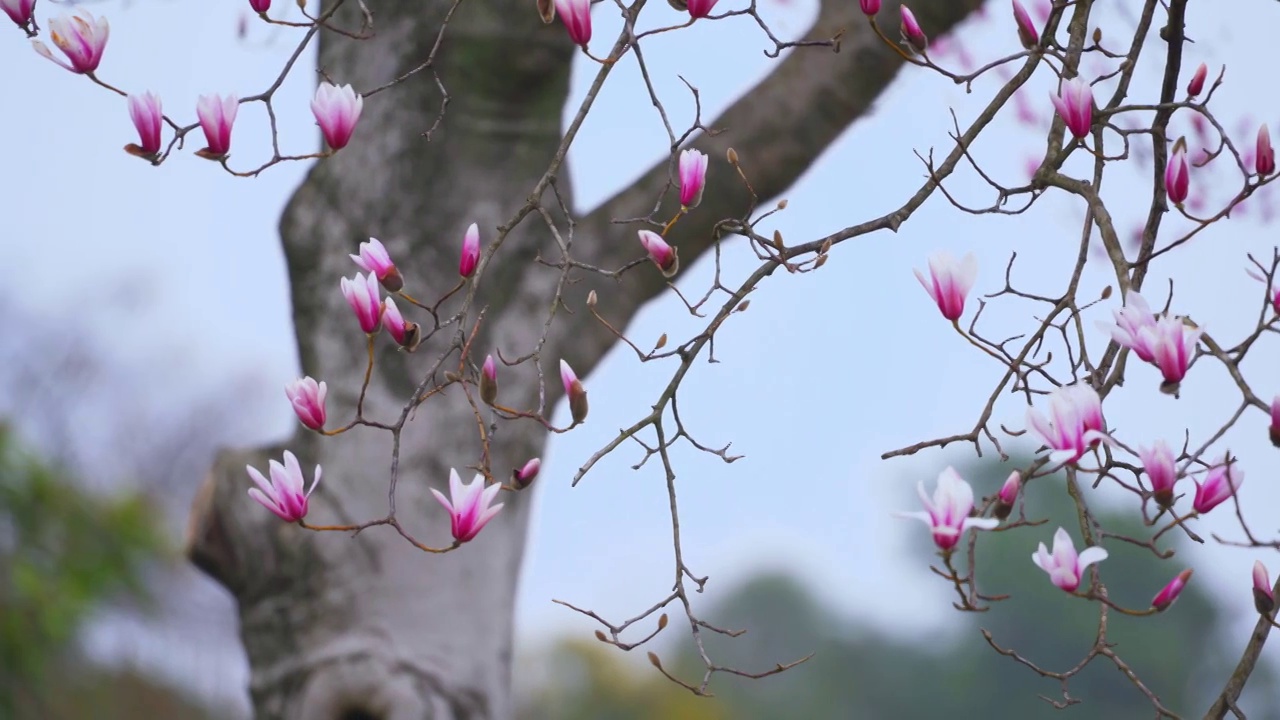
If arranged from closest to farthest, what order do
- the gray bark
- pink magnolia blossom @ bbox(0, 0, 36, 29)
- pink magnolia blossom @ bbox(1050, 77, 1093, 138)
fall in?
pink magnolia blossom @ bbox(1050, 77, 1093, 138) → pink magnolia blossom @ bbox(0, 0, 36, 29) → the gray bark

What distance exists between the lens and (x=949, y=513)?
41.3 inches

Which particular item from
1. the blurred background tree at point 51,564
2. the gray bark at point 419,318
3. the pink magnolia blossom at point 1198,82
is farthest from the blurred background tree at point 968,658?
the pink magnolia blossom at point 1198,82

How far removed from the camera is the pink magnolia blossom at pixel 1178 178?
1.36 meters

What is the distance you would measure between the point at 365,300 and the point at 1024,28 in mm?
707

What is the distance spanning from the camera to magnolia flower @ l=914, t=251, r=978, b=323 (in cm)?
121

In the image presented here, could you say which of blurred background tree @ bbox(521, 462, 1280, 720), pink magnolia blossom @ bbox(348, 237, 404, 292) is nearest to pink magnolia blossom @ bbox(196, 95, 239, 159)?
pink magnolia blossom @ bbox(348, 237, 404, 292)

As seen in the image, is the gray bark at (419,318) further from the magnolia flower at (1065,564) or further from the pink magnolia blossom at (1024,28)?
the magnolia flower at (1065,564)

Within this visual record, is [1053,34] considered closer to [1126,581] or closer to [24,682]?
[24,682]

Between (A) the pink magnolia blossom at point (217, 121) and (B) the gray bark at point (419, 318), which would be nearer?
(A) the pink magnolia blossom at point (217, 121)

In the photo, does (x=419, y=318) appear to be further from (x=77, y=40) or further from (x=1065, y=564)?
(x=1065, y=564)

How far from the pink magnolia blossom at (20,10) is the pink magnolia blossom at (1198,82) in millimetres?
1268

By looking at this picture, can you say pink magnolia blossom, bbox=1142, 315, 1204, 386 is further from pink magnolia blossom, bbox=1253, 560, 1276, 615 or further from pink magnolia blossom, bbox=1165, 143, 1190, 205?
pink magnolia blossom, bbox=1165, 143, 1190, 205

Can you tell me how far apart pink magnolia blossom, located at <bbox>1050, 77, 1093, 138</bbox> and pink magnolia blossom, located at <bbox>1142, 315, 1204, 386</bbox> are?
0.99 ft

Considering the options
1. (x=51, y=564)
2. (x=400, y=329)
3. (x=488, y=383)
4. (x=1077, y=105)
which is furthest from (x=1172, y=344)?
(x=51, y=564)
